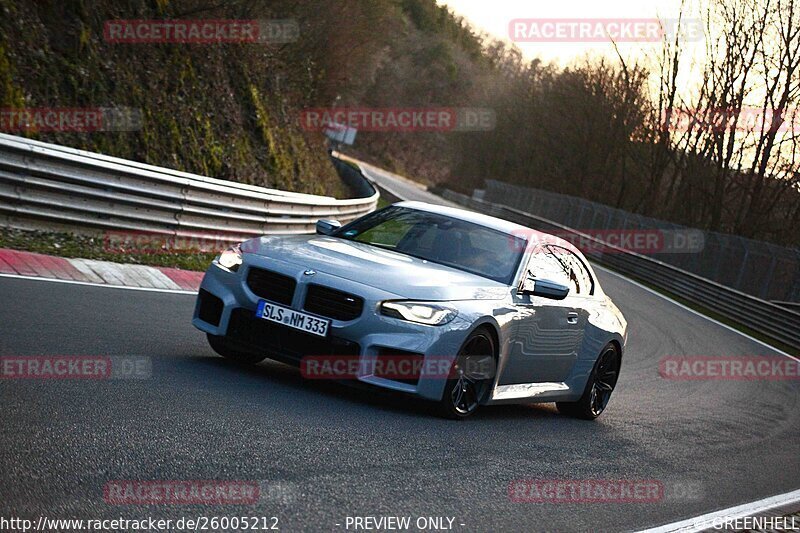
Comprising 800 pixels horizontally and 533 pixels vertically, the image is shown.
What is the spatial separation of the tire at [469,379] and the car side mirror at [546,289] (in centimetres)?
70

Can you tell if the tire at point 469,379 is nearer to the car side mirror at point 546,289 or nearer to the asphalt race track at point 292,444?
the asphalt race track at point 292,444

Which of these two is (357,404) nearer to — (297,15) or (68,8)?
(68,8)

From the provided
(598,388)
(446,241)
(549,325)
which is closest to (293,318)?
(446,241)

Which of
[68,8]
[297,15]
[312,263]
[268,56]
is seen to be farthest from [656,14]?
[312,263]

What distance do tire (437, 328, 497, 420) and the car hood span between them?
317 millimetres

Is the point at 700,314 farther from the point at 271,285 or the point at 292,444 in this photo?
the point at 292,444

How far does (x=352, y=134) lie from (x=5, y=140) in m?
54.5

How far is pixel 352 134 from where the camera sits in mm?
66625

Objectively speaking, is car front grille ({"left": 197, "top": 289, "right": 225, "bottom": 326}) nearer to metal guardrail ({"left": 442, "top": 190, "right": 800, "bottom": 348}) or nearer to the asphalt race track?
the asphalt race track

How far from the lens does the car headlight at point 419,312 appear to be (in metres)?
7.57

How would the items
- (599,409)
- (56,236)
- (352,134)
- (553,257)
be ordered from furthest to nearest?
(352,134) → (56,236) → (599,409) → (553,257)

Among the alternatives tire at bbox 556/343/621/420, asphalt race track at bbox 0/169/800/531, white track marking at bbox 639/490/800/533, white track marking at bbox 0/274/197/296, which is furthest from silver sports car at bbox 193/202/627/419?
white track marking at bbox 0/274/197/296

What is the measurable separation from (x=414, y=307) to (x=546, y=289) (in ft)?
4.71

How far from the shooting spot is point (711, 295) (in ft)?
111
